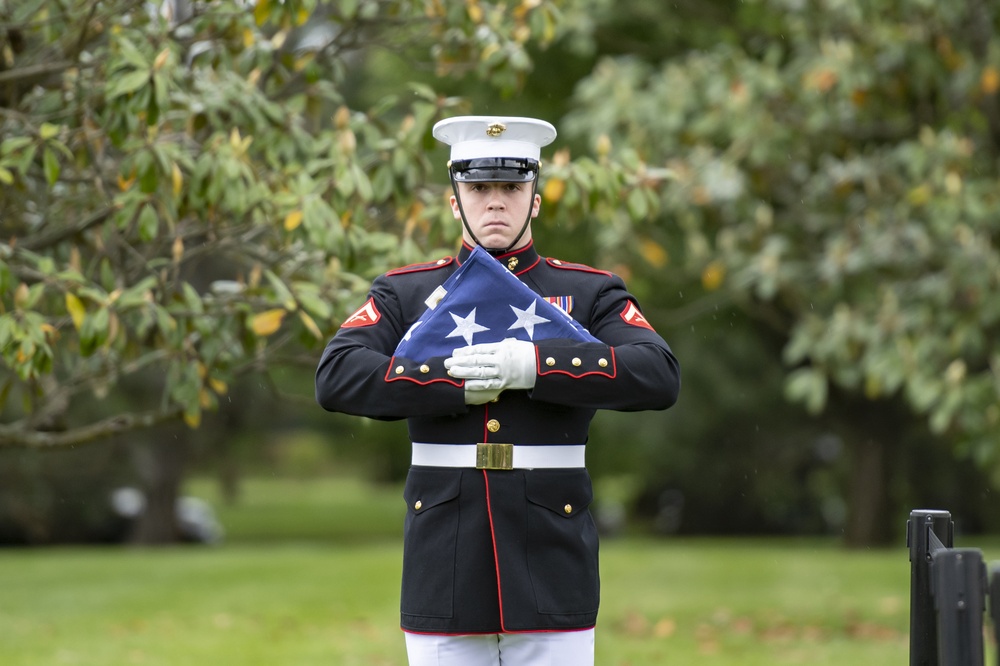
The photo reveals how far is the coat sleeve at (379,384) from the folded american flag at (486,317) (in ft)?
0.31

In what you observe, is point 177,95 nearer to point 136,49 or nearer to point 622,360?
point 136,49

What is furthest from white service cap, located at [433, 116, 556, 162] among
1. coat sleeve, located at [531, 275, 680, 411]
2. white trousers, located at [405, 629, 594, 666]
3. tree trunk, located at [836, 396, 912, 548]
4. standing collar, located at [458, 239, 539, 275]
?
tree trunk, located at [836, 396, 912, 548]

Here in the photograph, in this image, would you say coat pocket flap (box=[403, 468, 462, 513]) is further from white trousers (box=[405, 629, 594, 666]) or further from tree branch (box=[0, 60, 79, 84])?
tree branch (box=[0, 60, 79, 84])

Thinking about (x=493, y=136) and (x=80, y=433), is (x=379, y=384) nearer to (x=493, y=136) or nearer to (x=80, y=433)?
(x=493, y=136)

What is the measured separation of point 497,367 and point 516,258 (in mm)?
501

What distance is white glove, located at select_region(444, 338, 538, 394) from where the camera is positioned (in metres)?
3.26

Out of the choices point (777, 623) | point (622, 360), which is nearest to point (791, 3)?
point (777, 623)

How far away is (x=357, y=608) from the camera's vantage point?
13.1 metres

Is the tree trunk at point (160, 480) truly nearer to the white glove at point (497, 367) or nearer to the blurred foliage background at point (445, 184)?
the blurred foliage background at point (445, 184)

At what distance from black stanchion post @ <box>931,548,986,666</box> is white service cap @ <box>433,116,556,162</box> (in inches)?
59.6

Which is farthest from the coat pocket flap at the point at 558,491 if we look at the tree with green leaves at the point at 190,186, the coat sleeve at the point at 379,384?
the tree with green leaves at the point at 190,186

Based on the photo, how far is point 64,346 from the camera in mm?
6266

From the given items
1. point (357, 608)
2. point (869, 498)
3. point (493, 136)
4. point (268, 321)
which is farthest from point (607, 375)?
point (869, 498)

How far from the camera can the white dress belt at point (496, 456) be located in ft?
11.3
